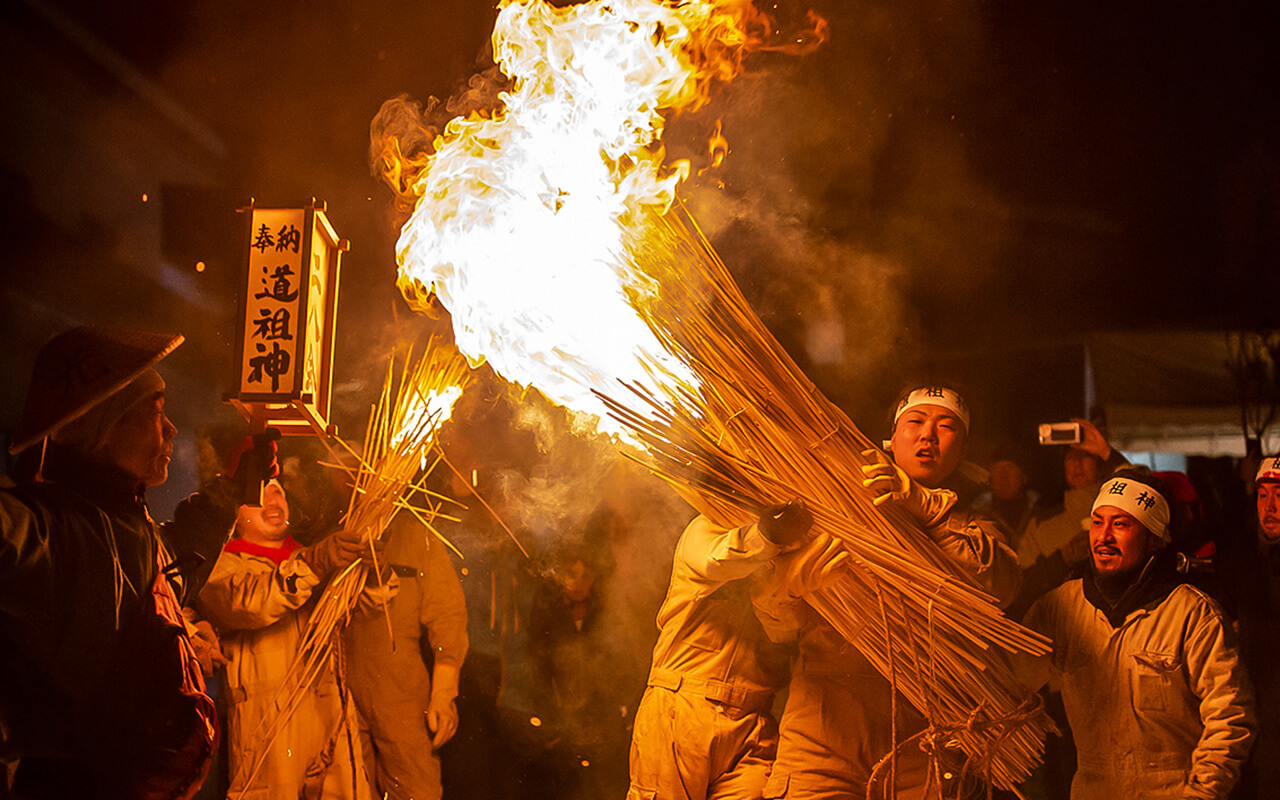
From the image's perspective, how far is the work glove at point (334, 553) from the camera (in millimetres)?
3713

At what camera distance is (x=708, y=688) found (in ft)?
11.0

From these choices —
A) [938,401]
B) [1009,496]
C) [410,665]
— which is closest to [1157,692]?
[1009,496]

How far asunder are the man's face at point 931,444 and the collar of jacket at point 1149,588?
2.23ft

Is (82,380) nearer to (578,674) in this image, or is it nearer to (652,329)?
(652,329)

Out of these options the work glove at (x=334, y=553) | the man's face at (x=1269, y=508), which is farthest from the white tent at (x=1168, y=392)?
the work glove at (x=334, y=553)

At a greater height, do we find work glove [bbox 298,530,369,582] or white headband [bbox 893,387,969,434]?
white headband [bbox 893,387,969,434]

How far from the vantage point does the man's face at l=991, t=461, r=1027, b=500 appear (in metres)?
3.77

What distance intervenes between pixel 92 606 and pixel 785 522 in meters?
2.02

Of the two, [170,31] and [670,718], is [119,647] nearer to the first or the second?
[670,718]

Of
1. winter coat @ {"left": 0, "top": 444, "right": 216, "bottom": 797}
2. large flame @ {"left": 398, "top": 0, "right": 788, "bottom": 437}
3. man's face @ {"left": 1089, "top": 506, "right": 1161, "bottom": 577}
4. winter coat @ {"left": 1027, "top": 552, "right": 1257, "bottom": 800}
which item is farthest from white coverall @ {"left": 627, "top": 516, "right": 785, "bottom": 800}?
winter coat @ {"left": 0, "top": 444, "right": 216, "bottom": 797}

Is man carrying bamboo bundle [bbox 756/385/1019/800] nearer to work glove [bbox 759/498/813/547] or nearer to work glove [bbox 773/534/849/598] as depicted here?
work glove [bbox 773/534/849/598]

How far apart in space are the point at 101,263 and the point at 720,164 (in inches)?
104

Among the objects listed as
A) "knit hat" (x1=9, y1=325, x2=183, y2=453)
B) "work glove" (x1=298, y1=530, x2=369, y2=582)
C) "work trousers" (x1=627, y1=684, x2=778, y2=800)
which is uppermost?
"knit hat" (x1=9, y1=325, x2=183, y2=453)

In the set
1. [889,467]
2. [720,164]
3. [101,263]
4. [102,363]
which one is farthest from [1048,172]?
[101,263]
